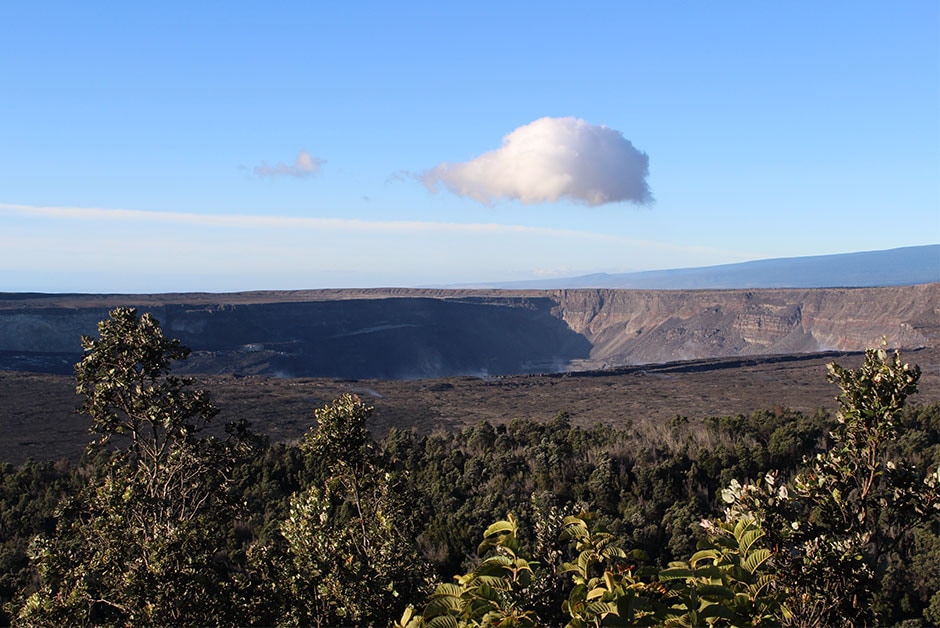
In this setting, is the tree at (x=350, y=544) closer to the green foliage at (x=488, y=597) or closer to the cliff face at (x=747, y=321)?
the green foliage at (x=488, y=597)

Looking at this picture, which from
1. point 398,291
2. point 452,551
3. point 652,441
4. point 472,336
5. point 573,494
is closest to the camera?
point 452,551

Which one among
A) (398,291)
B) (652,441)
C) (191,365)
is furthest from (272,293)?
(652,441)

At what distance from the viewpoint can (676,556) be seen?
16219 mm

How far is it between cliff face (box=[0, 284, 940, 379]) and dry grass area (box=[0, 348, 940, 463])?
2057cm

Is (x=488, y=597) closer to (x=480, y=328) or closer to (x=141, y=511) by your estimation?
(x=141, y=511)

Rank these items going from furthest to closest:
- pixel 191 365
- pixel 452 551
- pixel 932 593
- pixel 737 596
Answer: pixel 191 365
pixel 452 551
pixel 932 593
pixel 737 596

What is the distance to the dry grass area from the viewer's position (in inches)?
1438

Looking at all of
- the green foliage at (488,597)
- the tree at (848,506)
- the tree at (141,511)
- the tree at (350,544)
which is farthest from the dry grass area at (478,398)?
the green foliage at (488,597)

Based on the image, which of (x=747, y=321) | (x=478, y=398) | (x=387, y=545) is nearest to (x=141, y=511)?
(x=387, y=545)

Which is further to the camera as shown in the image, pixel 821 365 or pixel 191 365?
pixel 191 365

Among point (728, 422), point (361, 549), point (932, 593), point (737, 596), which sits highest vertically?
point (737, 596)

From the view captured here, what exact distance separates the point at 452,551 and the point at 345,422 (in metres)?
9.70

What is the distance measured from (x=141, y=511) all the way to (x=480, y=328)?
3726 inches

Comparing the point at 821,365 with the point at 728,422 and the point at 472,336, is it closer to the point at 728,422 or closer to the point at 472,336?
the point at 728,422
